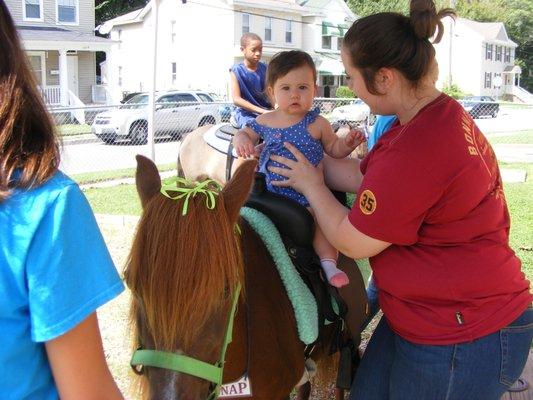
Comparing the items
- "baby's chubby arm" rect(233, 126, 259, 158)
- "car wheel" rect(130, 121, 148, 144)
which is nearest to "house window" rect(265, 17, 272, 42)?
"car wheel" rect(130, 121, 148, 144)

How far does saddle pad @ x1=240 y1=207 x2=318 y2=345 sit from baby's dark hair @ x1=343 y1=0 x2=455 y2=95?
0.69 metres

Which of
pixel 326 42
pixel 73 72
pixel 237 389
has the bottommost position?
pixel 237 389

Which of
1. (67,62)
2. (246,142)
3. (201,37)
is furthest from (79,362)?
(201,37)

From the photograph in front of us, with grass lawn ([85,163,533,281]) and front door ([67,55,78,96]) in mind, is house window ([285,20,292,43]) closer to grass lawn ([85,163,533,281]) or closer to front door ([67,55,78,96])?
front door ([67,55,78,96])

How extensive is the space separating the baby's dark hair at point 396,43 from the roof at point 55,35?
2555 cm

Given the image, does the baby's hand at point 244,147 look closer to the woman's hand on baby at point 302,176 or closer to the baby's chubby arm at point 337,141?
the baby's chubby arm at point 337,141

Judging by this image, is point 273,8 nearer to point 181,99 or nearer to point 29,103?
point 181,99

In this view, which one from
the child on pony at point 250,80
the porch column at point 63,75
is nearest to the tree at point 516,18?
the porch column at point 63,75

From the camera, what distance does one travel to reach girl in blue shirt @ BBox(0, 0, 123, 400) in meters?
1.00

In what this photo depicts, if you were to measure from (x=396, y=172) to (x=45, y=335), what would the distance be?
1.13m

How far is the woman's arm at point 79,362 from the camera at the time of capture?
105 centimetres

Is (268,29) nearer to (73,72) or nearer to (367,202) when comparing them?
(73,72)

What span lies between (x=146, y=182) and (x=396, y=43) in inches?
36.3

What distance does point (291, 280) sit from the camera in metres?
2.27
